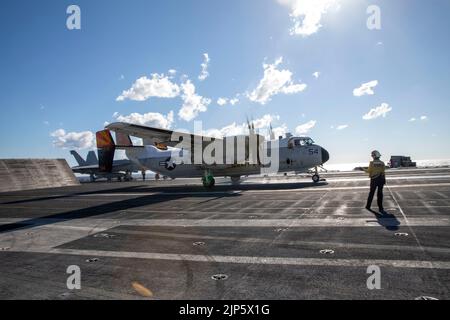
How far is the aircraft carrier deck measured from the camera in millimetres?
4824

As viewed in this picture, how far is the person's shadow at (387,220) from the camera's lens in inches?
337

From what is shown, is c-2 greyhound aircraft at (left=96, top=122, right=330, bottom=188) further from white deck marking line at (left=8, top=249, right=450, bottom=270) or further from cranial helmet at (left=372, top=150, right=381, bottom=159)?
white deck marking line at (left=8, top=249, right=450, bottom=270)

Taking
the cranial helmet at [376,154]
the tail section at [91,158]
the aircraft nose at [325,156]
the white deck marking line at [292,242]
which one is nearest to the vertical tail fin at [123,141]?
the aircraft nose at [325,156]

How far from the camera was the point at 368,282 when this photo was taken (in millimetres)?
4793

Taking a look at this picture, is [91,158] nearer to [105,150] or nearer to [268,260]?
[105,150]

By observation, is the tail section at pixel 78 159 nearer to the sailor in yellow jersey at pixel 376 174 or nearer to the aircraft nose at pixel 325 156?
the aircraft nose at pixel 325 156

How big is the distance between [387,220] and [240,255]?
5.52m

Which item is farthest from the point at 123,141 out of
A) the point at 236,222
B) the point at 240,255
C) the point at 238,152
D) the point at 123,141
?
the point at 240,255

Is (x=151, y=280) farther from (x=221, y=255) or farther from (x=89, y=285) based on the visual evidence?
(x=221, y=255)

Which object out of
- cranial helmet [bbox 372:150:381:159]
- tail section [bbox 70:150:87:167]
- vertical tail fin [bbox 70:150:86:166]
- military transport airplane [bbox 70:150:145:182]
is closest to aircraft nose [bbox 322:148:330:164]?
cranial helmet [bbox 372:150:381:159]

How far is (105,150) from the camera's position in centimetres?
2692
